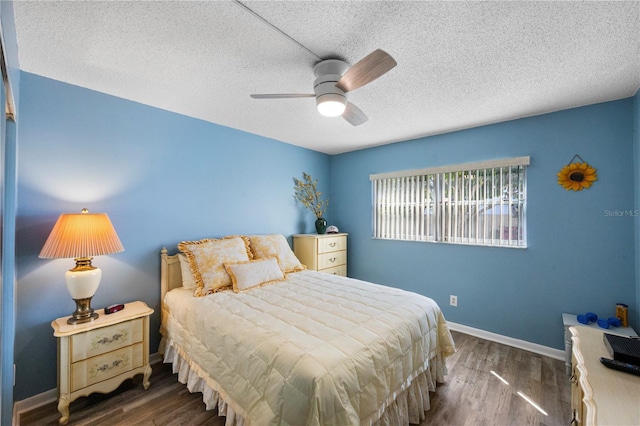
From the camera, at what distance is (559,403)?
76.7 inches

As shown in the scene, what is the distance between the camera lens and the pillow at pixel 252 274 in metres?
2.41

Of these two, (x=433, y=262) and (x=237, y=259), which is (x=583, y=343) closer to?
(x=433, y=262)

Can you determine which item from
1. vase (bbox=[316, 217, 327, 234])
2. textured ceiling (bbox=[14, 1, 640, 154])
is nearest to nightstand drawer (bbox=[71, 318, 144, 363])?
textured ceiling (bbox=[14, 1, 640, 154])

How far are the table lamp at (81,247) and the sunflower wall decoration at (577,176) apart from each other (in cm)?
402

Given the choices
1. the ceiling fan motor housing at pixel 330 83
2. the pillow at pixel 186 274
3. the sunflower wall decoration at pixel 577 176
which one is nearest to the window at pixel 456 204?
the sunflower wall decoration at pixel 577 176

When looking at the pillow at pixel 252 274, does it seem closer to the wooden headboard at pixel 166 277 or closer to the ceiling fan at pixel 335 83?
the wooden headboard at pixel 166 277

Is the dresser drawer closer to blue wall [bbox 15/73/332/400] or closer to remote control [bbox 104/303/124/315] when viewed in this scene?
blue wall [bbox 15/73/332/400]

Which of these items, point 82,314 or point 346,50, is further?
point 82,314

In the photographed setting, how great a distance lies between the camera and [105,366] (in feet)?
6.28

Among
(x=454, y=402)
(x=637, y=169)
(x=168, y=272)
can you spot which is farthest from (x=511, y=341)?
(x=168, y=272)

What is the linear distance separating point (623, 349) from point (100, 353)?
3.12 m

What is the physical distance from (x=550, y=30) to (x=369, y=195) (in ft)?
9.06

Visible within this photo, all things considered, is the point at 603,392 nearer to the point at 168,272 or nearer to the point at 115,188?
the point at 168,272

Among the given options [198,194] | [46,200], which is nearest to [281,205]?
[198,194]
